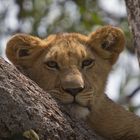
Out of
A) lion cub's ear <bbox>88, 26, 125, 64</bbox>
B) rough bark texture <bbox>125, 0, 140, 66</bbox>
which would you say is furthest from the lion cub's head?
rough bark texture <bbox>125, 0, 140, 66</bbox>

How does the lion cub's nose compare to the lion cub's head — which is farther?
the lion cub's head

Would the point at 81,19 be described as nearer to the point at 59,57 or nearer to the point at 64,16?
the point at 64,16

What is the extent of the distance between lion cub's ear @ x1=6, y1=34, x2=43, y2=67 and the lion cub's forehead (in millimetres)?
191

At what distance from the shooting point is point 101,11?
10164 mm

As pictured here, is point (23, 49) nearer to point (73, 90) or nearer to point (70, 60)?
point (70, 60)

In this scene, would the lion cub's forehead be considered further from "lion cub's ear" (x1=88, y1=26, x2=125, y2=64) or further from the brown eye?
"lion cub's ear" (x1=88, y1=26, x2=125, y2=64)

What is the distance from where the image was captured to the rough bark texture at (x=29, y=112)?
13.0 feet

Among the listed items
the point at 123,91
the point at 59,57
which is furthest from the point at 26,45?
the point at 123,91

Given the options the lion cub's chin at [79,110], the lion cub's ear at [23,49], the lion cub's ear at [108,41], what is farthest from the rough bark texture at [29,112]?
the lion cub's ear at [108,41]

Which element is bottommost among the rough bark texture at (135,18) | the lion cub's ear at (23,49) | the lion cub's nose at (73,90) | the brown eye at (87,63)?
the lion cub's nose at (73,90)

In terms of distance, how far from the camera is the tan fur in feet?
16.6

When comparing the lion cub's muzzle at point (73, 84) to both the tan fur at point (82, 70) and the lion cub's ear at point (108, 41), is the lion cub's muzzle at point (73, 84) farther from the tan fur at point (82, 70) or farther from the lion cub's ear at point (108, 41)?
the lion cub's ear at point (108, 41)

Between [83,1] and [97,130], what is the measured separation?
15.2ft

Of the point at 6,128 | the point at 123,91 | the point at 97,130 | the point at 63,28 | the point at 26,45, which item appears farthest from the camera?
the point at 63,28
